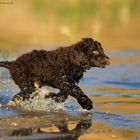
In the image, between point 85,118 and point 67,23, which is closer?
point 85,118

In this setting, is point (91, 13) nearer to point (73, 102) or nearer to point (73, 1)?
point (73, 1)

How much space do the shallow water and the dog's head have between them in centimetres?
78

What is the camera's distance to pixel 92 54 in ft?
40.1

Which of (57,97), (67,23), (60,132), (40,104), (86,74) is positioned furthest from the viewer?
(67,23)

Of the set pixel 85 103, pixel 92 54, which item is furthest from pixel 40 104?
pixel 92 54

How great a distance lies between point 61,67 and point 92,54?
1.80ft

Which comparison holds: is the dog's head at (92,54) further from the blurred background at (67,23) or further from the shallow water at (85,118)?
the blurred background at (67,23)

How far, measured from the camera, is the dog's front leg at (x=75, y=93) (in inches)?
476

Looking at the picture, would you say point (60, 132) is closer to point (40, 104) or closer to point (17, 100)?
point (40, 104)

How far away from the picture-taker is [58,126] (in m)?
10.6

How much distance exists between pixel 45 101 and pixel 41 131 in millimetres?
2356

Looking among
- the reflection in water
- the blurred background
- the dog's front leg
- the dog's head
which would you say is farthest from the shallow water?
the blurred background

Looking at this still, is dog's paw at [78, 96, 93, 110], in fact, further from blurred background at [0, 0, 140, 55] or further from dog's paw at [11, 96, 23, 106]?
blurred background at [0, 0, 140, 55]

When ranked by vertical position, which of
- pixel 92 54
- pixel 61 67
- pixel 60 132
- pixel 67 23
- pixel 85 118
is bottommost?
pixel 60 132
